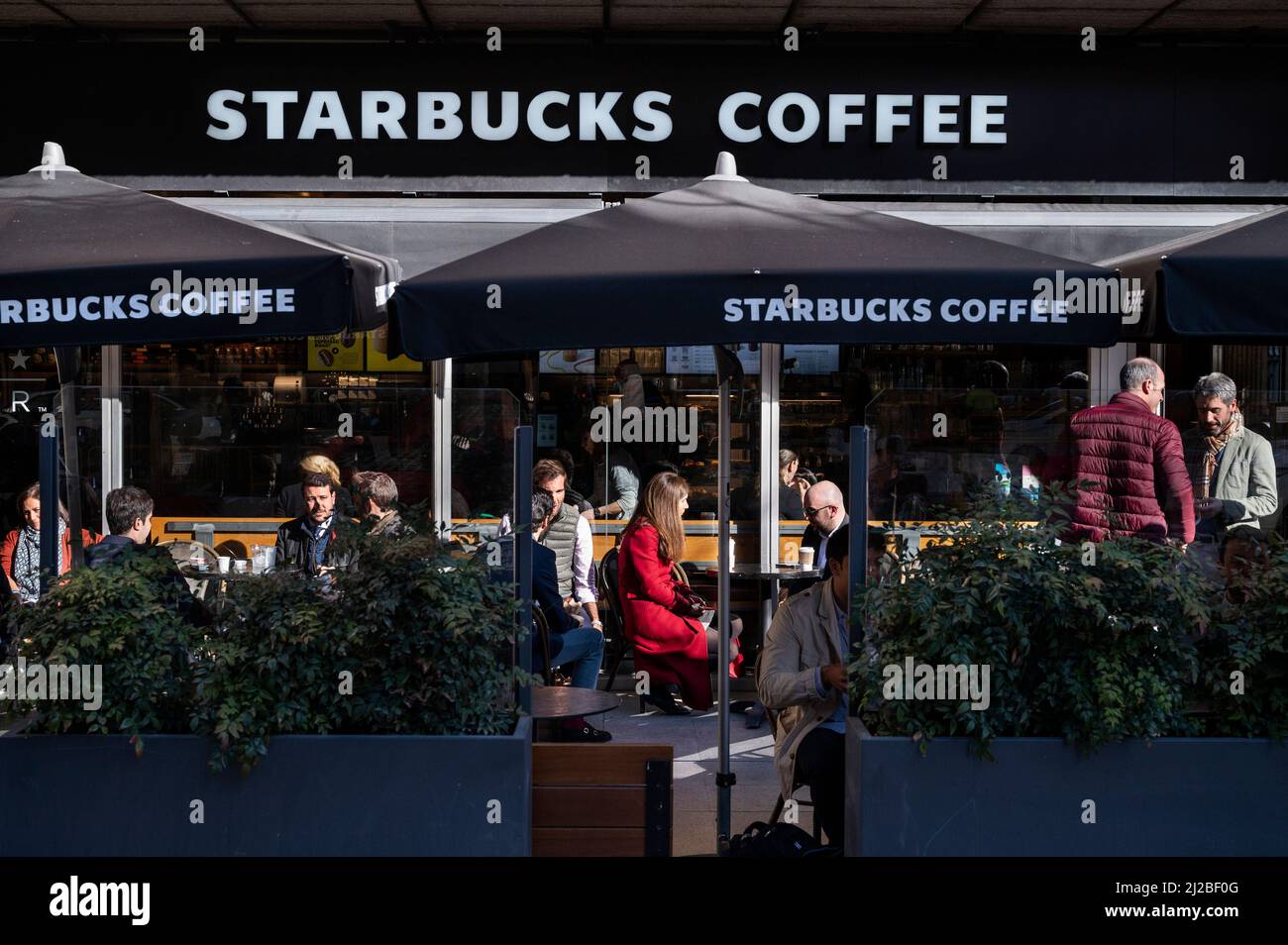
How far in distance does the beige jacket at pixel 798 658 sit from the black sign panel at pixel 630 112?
470 cm

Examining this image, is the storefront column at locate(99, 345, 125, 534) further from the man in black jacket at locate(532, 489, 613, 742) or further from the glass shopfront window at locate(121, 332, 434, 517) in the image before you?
the man in black jacket at locate(532, 489, 613, 742)

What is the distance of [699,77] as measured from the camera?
8773mm

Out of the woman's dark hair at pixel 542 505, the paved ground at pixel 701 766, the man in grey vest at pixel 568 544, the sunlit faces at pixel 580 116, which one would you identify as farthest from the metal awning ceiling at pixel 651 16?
the paved ground at pixel 701 766

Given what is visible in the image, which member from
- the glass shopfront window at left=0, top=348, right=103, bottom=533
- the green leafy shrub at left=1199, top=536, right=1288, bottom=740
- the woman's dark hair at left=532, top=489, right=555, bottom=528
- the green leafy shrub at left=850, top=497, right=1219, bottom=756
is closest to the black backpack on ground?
the green leafy shrub at left=850, top=497, right=1219, bottom=756

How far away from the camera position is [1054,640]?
417cm

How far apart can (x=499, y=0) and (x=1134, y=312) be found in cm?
515

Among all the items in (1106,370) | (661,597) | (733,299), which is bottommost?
(661,597)

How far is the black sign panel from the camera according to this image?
28.6 feet

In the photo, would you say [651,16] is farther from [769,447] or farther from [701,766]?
[701,766]

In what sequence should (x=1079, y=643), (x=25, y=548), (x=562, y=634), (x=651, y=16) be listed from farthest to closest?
(x=651, y=16) → (x=562, y=634) → (x=25, y=548) → (x=1079, y=643)

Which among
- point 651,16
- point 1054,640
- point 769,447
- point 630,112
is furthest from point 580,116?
point 1054,640

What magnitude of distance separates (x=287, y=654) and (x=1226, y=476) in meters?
3.95

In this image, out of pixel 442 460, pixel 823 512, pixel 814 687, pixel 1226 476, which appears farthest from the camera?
pixel 823 512

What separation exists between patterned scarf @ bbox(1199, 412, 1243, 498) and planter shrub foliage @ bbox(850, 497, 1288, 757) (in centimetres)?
102
